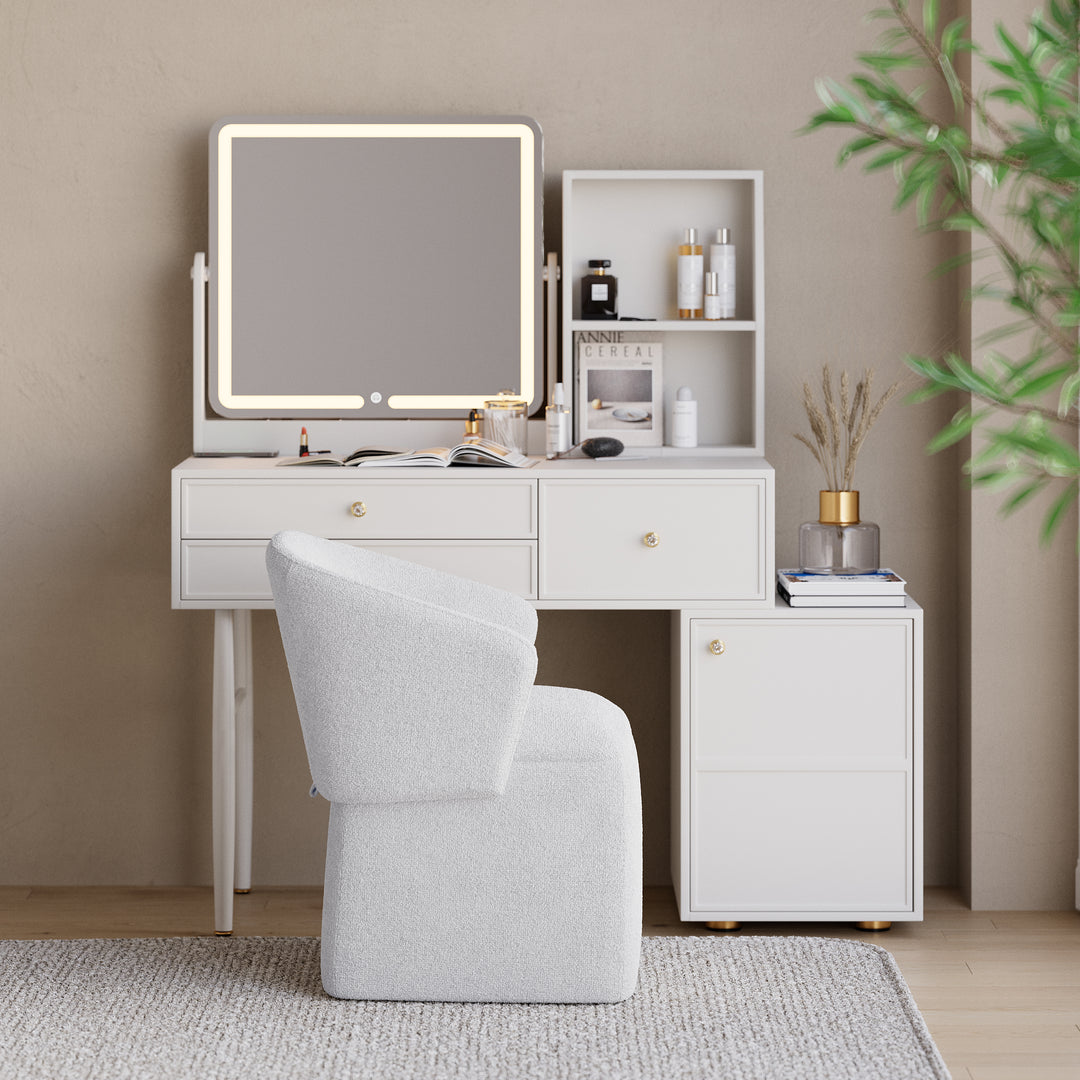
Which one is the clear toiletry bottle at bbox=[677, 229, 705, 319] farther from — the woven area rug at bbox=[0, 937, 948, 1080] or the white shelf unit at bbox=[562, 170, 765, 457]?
the woven area rug at bbox=[0, 937, 948, 1080]

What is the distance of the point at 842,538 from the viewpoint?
2932 mm

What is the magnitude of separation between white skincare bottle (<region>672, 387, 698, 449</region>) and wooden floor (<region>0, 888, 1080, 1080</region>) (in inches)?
40.4

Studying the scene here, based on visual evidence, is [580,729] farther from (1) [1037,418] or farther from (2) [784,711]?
(1) [1037,418]

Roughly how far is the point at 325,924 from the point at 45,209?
1.71 m

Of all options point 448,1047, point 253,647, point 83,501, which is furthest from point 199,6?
point 448,1047

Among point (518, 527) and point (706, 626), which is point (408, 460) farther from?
point (706, 626)

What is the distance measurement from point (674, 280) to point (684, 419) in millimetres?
317

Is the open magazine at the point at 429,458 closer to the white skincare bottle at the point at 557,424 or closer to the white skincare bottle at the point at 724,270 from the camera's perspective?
the white skincare bottle at the point at 557,424

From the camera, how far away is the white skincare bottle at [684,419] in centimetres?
307

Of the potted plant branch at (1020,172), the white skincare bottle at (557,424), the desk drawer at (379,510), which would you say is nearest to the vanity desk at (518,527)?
the desk drawer at (379,510)

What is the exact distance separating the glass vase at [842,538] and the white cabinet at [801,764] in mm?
181

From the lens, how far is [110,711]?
3.21 meters

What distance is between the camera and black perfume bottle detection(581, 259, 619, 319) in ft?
9.96

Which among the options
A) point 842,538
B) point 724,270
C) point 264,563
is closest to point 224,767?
point 264,563
